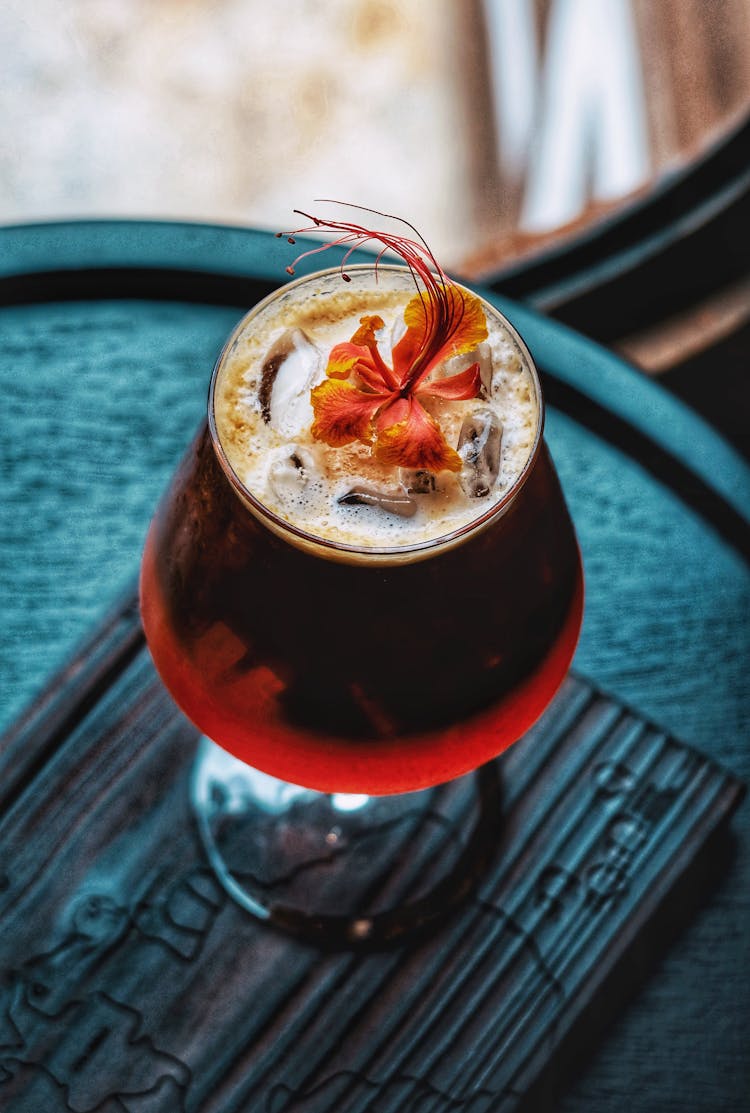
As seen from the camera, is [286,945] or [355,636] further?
[286,945]

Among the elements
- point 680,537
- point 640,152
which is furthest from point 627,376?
point 640,152

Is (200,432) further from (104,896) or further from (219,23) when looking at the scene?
(219,23)

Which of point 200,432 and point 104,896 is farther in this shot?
point 104,896

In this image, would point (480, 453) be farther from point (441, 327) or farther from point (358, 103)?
point (358, 103)

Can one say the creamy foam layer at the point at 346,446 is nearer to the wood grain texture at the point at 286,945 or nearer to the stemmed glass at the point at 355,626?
the stemmed glass at the point at 355,626

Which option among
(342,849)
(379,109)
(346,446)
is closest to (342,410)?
(346,446)

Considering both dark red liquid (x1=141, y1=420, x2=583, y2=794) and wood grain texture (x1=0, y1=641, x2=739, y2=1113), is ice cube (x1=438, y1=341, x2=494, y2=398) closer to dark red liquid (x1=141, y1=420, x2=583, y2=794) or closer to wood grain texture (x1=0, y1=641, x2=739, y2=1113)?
dark red liquid (x1=141, y1=420, x2=583, y2=794)
